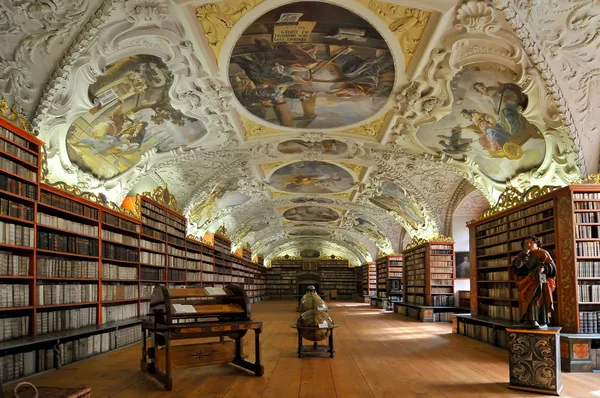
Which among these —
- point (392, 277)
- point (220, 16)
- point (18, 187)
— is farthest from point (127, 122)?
point (392, 277)

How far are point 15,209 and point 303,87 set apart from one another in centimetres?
589

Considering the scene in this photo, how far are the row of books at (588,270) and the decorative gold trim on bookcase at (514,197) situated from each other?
5.01ft

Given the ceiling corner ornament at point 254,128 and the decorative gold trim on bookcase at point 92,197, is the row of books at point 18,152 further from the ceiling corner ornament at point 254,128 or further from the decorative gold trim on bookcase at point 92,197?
the ceiling corner ornament at point 254,128

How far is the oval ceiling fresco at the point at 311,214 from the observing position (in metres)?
27.2

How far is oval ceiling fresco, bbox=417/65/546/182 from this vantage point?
9.84 metres

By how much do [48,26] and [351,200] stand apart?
1713 centimetres

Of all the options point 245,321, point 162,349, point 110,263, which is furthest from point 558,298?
point 110,263

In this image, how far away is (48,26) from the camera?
715 centimetres

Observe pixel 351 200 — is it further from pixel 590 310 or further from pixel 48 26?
pixel 48 26

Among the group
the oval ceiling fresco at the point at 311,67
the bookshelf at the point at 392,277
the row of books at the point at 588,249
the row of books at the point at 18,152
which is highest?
the oval ceiling fresco at the point at 311,67

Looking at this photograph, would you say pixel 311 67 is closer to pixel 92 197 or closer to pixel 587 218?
pixel 92 197

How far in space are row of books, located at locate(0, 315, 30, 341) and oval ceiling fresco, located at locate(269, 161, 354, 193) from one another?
1100 centimetres

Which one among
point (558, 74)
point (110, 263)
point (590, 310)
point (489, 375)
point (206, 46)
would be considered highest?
point (206, 46)

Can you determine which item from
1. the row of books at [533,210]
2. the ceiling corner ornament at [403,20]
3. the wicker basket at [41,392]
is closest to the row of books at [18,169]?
the wicker basket at [41,392]
